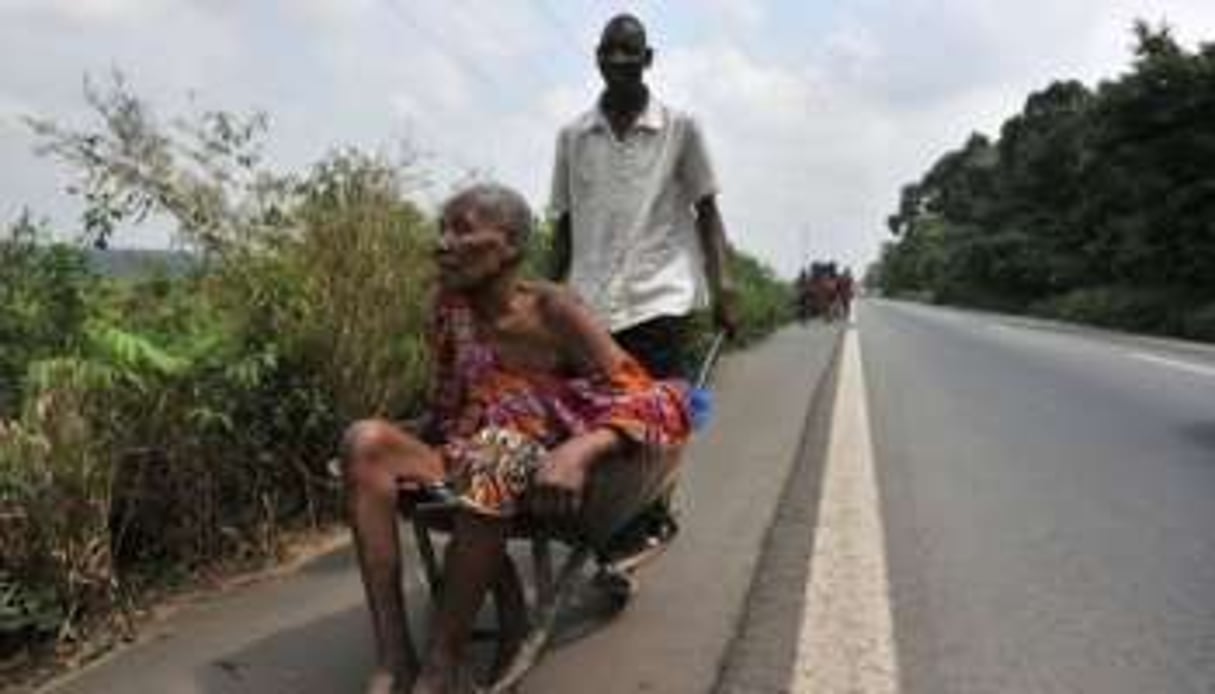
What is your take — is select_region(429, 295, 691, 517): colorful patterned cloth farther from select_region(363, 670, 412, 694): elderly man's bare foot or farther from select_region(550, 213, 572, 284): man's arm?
select_region(550, 213, 572, 284): man's arm

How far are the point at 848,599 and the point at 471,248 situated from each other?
82.0 inches

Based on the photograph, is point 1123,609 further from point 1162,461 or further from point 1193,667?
point 1162,461

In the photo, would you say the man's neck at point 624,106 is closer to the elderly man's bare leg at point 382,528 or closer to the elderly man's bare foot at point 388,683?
the elderly man's bare leg at point 382,528

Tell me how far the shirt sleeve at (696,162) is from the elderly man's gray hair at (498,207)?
124 centimetres

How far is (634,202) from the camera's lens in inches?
223

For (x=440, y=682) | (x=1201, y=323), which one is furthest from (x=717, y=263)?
(x=1201, y=323)

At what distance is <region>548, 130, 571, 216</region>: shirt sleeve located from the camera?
5828mm

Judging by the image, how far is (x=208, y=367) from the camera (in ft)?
20.2

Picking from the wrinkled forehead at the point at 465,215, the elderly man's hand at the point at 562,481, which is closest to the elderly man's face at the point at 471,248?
the wrinkled forehead at the point at 465,215

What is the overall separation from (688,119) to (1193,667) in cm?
239

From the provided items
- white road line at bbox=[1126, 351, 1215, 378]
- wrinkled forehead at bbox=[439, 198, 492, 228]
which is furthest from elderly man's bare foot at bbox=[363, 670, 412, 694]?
white road line at bbox=[1126, 351, 1215, 378]

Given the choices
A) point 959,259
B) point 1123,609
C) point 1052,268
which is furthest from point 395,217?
point 959,259

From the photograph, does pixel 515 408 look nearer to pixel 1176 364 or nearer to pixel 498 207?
pixel 498 207

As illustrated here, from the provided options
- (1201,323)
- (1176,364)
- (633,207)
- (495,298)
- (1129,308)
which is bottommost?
(1201,323)
